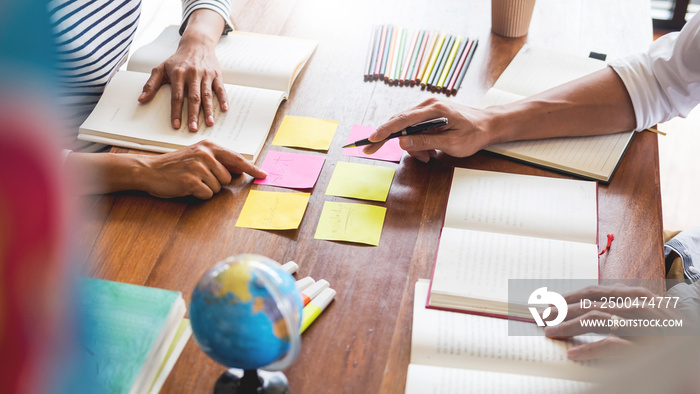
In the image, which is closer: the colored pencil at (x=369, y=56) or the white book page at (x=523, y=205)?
the white book page at (x=523, y=205)

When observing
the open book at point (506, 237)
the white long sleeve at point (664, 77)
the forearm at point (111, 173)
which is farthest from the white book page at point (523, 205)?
the forearm at point (111, 173)

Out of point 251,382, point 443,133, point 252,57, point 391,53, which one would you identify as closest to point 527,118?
point 443,133

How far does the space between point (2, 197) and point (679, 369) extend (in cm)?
50

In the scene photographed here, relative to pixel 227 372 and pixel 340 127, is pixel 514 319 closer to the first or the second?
pixel 227 372

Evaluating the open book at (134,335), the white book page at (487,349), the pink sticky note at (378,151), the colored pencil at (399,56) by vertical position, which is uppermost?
the colored pencil at (399,56)

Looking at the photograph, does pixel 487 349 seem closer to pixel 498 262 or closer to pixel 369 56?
pixel 498 262

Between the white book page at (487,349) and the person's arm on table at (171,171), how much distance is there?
44 centimetres

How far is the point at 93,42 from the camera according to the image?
4.47ft

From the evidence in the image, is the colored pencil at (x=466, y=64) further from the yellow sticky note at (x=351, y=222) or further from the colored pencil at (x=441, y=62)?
the yellow sticky note at (x=351, y=222)

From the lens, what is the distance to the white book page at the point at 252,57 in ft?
4.32

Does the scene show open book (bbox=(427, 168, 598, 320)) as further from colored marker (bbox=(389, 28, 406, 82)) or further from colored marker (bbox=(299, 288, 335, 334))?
colored marker (bbox=(389, 28, 406, 82))

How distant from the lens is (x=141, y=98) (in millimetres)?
1251

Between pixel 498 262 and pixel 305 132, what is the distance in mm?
475

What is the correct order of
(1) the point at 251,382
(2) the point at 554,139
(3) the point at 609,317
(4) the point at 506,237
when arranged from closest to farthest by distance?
1. (1) the point at 251,382
2. (3) the point at 609,317
3. (4) the point at 506,237
4. (2) the point at 554,139
